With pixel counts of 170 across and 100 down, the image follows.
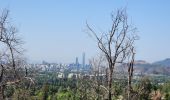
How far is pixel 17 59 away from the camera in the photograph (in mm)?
25219

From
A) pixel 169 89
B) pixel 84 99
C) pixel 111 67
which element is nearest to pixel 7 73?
pixel 111 67

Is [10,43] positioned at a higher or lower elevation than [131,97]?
higher

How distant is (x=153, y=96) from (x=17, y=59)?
46.8 meters

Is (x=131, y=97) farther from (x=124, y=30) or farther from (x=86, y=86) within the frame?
(x=86, y=86)

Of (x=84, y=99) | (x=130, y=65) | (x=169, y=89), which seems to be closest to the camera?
(x=130, y=65)

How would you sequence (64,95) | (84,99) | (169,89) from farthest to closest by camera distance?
(169,89) < (64,95) < (84,99)

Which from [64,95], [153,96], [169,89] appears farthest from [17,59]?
[169,89]

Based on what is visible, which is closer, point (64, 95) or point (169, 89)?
point (64, 95)

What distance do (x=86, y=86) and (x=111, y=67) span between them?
35758 millimetres

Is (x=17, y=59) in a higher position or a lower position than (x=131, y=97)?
higher

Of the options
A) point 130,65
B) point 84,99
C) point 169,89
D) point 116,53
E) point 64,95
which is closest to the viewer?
point 116,53

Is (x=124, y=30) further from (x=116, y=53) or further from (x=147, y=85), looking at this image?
(x=147, y=85)

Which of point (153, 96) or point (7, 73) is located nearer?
point (7, 73)

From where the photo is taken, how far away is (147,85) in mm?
71625
